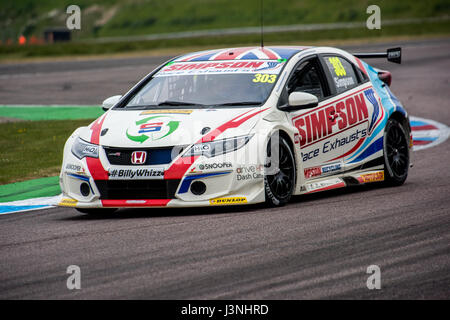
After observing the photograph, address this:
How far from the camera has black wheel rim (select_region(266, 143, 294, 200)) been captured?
7938 millimetres

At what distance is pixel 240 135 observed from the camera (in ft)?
25.3

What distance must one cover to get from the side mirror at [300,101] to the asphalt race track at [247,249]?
90cm

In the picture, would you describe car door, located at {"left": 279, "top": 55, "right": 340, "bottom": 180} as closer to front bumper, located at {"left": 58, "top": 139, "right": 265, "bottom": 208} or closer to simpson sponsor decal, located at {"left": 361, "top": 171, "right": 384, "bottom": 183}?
simpson sponsor decal, located at {"left": 361, "top": 171, "right": 384, "bottom": 183}

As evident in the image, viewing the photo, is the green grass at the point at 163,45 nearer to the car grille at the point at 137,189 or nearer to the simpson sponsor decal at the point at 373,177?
the simpson sponsor decal at the point at 373,177

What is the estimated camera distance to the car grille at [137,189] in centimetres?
759

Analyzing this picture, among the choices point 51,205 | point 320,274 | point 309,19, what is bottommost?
point 309,19

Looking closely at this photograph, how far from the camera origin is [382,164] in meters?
9.55

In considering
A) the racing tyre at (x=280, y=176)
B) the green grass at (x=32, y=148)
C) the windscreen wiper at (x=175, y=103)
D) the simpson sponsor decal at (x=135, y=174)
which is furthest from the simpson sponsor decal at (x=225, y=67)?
the green grass at (x=32, y=148)

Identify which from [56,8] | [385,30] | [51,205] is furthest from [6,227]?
[56,8]

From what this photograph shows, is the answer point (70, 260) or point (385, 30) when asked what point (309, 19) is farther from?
point (70, 260)

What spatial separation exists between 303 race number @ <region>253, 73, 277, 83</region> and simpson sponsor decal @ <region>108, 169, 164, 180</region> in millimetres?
1581

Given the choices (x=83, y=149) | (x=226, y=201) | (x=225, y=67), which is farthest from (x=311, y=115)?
(x=83, y=149)
